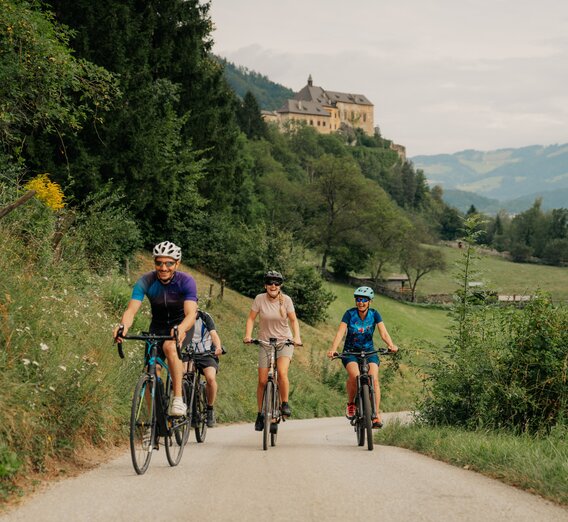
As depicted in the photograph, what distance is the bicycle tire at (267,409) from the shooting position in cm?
893

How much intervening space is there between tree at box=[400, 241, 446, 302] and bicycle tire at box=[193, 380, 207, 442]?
75836 mm

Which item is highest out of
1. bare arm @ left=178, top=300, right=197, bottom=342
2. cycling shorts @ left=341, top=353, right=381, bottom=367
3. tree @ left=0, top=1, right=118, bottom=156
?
tree @ left=0, top=1, right=118, bottom=156

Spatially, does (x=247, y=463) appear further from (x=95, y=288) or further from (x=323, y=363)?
(x=323, y=363)

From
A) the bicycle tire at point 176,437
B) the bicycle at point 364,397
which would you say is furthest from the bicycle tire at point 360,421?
the bicycle tire at point 176,437

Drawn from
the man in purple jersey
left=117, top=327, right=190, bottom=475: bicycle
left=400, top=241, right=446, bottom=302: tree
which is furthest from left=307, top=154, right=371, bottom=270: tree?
left=117, top=327, right=190, bottom=475: bicycle

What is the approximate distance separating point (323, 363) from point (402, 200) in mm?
147366

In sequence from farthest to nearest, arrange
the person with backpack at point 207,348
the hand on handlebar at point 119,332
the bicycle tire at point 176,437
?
1. the person with backpack at point 207,348
2. the bicycle tire at point 176,437
3. the hand on handlebar at point 119,332

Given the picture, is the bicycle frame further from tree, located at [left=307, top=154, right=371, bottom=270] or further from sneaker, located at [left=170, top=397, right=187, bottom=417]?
tree, located at [left=307, top=154, right=371, bottom=270]

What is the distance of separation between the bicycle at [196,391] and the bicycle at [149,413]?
1.54 m

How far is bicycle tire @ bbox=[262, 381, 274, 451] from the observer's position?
8930 millimetres

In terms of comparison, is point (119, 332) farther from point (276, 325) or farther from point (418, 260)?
point (418, 260)

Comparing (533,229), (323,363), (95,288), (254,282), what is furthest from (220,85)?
(533,229)

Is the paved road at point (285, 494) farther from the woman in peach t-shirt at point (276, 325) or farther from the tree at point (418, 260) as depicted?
the tree at point (418, 260)

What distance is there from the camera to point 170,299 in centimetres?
725
